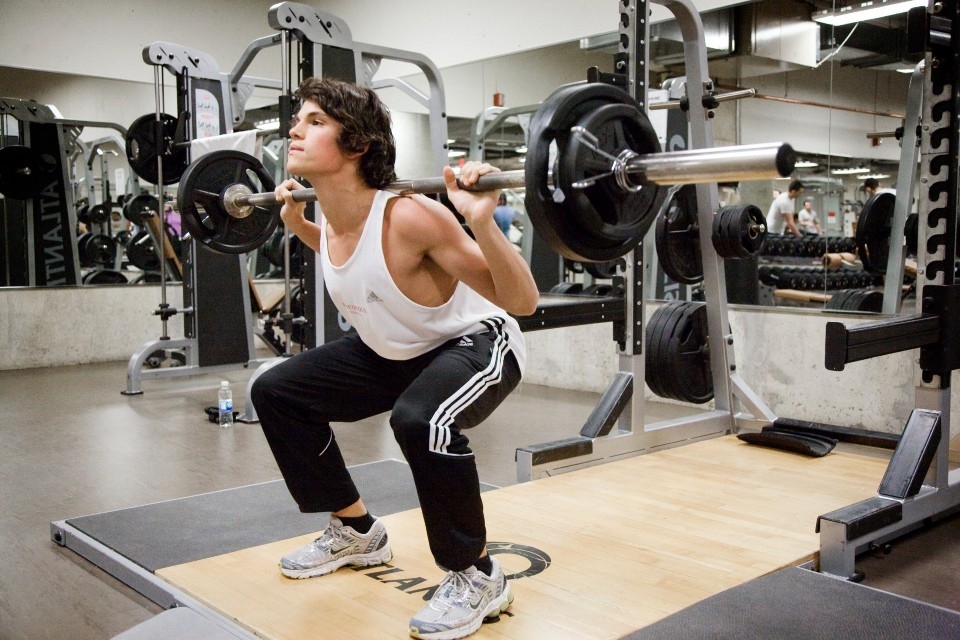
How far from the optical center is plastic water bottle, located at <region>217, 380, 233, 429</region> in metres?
4.34

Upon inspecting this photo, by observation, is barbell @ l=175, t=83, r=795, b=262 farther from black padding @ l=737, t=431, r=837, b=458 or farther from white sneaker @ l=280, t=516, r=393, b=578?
black padding @ l=737, t=431, r=837, b=458

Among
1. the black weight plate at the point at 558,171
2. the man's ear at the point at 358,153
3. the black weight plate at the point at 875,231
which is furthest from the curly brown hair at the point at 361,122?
the black weight plate at the point at 875,231

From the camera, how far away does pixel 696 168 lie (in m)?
1.52

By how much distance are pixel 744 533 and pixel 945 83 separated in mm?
1453

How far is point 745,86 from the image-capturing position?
179 inches

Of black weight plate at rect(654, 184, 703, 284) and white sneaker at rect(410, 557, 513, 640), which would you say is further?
black weight plate at rect(654, 184, 703, 284)

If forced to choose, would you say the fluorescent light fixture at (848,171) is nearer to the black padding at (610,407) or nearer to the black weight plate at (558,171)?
the black padding at (610,407)

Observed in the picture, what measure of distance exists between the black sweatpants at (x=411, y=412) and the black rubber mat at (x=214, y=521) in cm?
55

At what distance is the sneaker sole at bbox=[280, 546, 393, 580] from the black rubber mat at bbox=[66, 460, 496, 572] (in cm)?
37

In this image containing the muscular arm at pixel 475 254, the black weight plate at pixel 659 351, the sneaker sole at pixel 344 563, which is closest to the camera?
the muscular arm at pixel 475 254

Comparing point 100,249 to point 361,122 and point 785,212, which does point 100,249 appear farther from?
point 361,122

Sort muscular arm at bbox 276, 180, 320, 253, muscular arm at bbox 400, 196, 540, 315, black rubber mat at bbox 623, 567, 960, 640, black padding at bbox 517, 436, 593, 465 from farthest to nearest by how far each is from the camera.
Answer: black padding at bbox 517, 436, 593, 465
muscular arm at bbox 276, 180, 320, 253
black rubber mat at bbox 623, 567, 960, 640
muscular arm at bbox 400, 196, 540, 315

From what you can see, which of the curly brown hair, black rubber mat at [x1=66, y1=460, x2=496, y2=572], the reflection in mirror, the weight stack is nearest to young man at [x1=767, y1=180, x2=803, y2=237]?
the reflection in mirror

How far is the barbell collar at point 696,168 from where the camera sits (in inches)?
55.5
